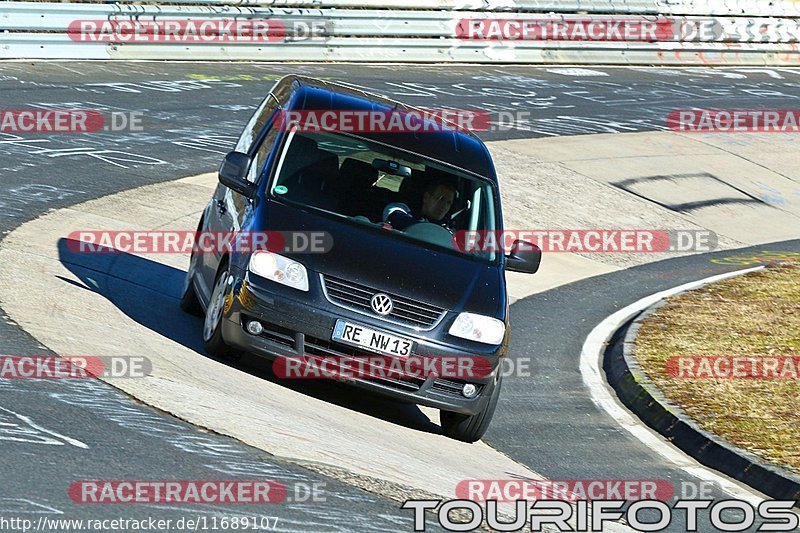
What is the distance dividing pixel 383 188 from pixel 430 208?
0.36 m

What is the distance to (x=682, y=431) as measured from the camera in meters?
9.87

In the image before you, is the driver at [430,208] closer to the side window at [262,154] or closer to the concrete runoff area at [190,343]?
the side window at [262,154]

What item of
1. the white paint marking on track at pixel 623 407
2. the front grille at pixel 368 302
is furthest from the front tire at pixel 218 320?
the white paint marking on track at pixel 623 407

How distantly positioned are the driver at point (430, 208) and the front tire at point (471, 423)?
1256 mm

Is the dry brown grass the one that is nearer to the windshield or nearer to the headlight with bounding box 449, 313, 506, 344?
the headlight with bounding box 449, 313, 506, 344

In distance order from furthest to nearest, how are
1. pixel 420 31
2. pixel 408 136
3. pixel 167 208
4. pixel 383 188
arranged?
pixel 420 31
pixel 167 208
pixel 408 136
pixel 383 188

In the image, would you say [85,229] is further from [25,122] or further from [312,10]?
[312,10]

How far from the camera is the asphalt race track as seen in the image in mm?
6410

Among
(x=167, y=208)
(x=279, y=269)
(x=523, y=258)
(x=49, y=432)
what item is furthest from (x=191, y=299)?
(x=167, y=208)

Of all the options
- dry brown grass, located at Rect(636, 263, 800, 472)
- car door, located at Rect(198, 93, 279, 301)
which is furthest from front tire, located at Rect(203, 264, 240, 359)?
dry brown grass, located at Rect(636, 263, 800, 472)

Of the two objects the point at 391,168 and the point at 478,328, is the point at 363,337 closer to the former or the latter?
the point at 478,328

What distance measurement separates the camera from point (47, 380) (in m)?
7.63

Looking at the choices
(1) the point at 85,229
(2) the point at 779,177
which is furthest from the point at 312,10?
(1) the point at 85,229

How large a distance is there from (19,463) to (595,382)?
6.26 meters
